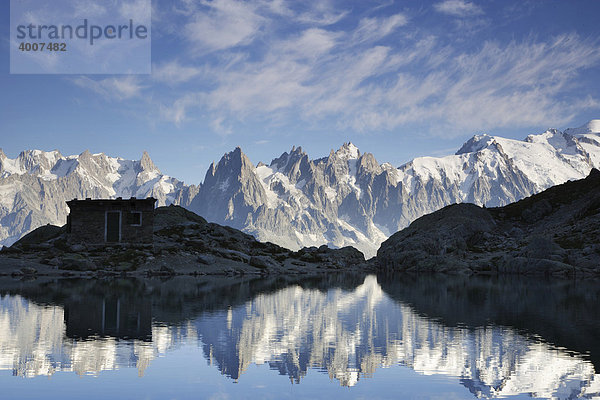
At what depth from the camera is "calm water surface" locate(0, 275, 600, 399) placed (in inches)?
694

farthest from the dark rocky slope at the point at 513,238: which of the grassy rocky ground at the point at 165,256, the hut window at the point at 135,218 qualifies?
the hut window at the point at 135,218

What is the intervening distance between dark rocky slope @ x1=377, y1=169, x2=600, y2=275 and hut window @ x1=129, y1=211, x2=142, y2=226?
2163 inches

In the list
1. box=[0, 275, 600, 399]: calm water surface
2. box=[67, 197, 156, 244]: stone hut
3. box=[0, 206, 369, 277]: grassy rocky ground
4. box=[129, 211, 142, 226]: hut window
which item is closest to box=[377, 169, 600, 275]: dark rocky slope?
box=[0, 206, 369, 277]: grassy rocky ground

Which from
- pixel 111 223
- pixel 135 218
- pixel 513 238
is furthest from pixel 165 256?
pixel 513 238

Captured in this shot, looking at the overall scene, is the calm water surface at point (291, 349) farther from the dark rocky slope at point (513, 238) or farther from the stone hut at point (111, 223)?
the dark rocky slope at point (513, 238)

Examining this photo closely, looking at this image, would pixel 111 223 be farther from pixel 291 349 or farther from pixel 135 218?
pixel 291 349

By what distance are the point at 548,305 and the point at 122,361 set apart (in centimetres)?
3277

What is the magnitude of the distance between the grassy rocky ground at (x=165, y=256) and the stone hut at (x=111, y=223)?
4.75 ft

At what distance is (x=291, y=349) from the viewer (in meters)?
24.1

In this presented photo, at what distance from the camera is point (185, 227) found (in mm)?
105750

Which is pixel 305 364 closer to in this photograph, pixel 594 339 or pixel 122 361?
pixel 122 361

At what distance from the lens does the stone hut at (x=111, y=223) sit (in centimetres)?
8488

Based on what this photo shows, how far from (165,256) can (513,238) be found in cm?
→ 7411

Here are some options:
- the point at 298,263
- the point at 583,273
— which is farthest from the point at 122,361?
the point at 298,263
